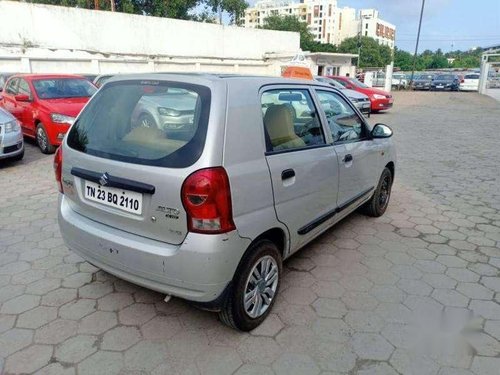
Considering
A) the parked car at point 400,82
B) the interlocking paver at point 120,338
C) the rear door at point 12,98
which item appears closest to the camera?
the interlocking paver at point 120,338

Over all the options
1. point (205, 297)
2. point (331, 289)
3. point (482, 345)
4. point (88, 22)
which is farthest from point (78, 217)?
point (88, 22)

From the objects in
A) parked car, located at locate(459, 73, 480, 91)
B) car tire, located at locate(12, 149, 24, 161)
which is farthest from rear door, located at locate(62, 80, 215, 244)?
parked car, located at locate(459, 73, 480, 91)

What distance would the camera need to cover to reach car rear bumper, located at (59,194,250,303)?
7.02ft

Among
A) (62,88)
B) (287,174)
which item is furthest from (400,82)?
(287,174)

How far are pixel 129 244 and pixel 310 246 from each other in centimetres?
204

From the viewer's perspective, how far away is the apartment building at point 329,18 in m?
98.4

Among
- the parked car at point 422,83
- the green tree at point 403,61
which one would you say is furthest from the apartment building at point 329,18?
the parked car at point 422,83

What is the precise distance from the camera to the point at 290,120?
2.91 m

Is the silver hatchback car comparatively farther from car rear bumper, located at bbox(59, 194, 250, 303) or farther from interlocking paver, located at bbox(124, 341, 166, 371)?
interlocking paver, located at bbox(124, 341, 166, 371)

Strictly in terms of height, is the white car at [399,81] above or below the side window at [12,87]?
above

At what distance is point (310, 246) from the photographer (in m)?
3.84

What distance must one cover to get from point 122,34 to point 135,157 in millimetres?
21975

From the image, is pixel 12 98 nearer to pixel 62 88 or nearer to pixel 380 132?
pixel 62 88

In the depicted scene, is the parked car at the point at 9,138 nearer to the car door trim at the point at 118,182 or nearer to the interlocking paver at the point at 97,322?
the car door trim at the point at 118,182
